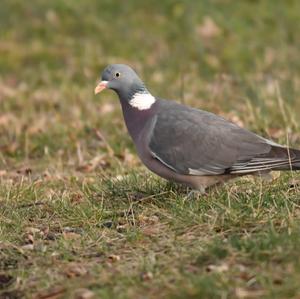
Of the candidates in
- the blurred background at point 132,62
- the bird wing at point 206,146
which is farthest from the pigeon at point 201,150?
the blurred background at point 132,62

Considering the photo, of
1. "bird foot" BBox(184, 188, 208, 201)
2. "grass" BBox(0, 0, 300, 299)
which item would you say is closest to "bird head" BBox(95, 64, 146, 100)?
"grass" BBox(0, 0, 300, 299)

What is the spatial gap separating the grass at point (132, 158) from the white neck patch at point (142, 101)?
506 mm

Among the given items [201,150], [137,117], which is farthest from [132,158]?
[201,150]

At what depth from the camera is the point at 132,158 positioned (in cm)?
776

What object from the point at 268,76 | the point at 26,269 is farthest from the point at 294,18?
the point at 26,269

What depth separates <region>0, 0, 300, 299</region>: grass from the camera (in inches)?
168

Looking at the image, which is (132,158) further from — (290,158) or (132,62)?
(132,62)

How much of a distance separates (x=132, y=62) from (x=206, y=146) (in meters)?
6.12

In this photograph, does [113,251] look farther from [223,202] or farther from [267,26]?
[267,26]

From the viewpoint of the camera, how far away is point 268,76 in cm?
1096

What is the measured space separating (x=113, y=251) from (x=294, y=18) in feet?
28.9

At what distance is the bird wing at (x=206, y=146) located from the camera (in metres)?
5.59

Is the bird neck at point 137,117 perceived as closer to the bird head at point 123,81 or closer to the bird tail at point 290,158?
the bird head at point 123,81

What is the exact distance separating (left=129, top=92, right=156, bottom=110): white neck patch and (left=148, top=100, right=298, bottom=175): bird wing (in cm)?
23
